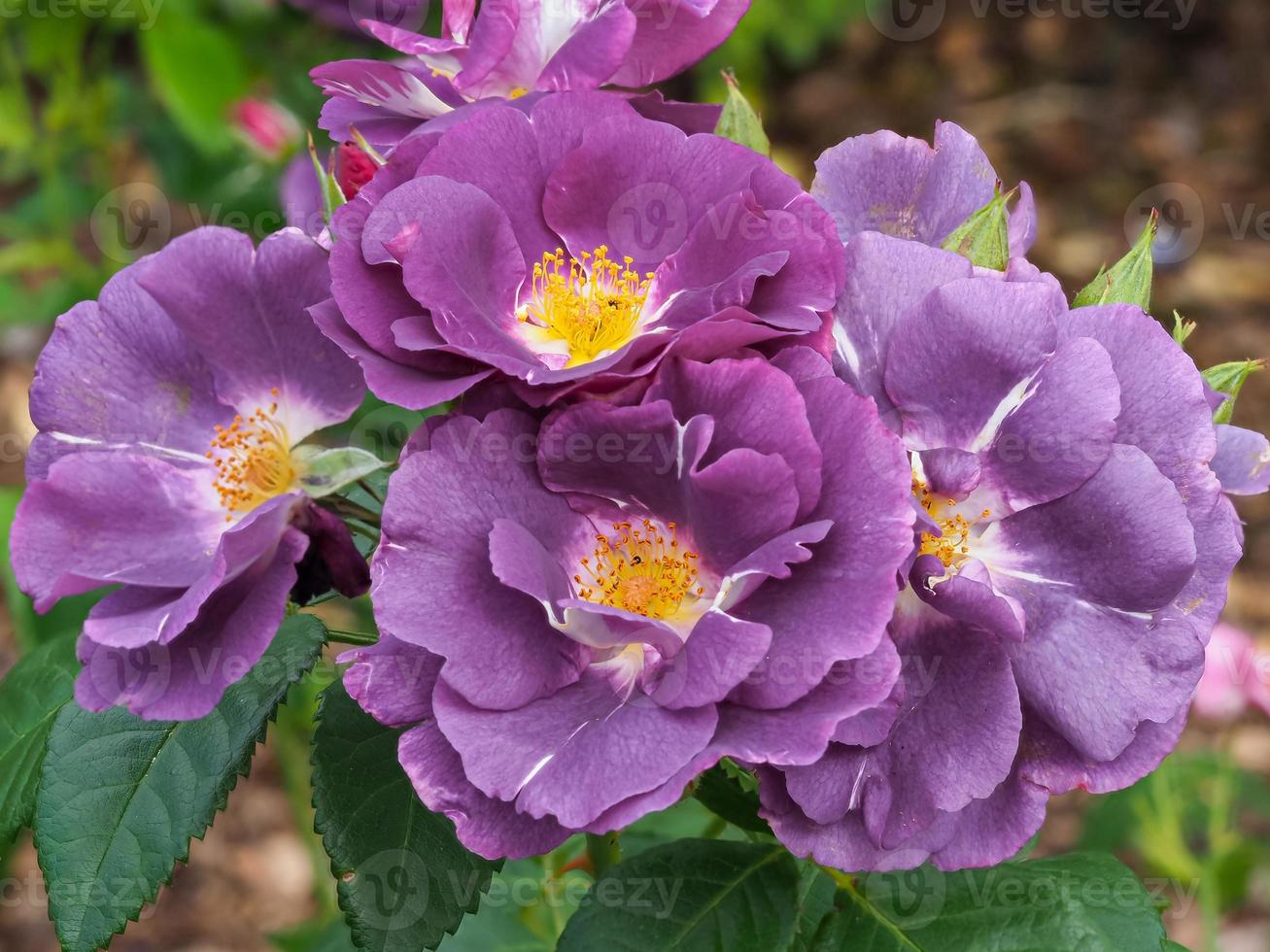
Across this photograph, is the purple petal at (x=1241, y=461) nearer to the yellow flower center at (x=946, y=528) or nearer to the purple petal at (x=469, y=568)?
the yellow flower center at (x=946, y=528)

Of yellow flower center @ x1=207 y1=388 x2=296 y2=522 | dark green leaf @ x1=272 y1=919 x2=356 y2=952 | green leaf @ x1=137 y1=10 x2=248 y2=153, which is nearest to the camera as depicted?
yellow flower center @ x1=207 y1=388 x2=296 y2=522

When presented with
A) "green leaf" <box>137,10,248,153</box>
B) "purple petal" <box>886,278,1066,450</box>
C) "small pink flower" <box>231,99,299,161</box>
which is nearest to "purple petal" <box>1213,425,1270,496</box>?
"purple petal" <box>886,278,1066,450</box>

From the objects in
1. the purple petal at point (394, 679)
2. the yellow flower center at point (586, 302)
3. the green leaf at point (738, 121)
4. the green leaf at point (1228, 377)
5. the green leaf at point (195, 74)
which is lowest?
the green leaf at point (195, 74)

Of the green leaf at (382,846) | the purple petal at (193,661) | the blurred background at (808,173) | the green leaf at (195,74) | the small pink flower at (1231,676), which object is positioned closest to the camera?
the purple petal at (193,661)

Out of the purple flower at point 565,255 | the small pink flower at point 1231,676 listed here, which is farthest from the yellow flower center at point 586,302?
the small pink flower at point 1231,676

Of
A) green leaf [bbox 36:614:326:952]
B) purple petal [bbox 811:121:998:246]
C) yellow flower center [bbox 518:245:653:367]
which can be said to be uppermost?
purple petal [bbox 811:121:998:246]

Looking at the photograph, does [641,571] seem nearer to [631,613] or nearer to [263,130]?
[631,613]

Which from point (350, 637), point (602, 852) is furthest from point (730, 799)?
point (350, 637)

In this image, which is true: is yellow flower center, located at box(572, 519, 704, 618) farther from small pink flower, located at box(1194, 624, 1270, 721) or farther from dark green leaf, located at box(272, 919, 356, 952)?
small pink flower, located at box(1194, 624, 1270, 721)
